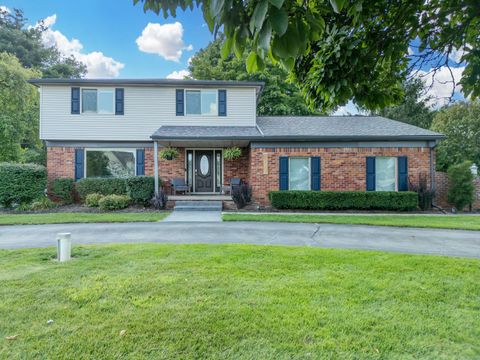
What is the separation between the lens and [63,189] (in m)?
13.3

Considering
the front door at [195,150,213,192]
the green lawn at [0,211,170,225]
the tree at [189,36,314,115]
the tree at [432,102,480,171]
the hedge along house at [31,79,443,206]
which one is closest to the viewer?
the green lawn at [0,211,170,225]

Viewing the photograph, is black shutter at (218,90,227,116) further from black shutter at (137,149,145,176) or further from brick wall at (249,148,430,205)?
black shutter at (137,149,145,176)

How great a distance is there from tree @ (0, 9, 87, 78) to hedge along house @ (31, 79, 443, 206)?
57.9ft

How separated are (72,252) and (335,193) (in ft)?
31.2

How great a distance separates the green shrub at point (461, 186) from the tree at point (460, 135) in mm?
10423

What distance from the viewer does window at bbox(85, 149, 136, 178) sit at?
46.6 ft

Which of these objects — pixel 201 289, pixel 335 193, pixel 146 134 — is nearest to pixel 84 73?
pixel 146 134

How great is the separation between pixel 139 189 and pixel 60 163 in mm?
4700

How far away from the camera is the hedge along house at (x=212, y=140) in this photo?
12.7 metres

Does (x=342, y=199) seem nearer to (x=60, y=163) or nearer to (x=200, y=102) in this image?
(x=200, y=102)

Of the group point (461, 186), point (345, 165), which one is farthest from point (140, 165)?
point (461, 186)

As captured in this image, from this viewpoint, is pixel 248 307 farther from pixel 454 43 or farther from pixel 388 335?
pixel 454 43

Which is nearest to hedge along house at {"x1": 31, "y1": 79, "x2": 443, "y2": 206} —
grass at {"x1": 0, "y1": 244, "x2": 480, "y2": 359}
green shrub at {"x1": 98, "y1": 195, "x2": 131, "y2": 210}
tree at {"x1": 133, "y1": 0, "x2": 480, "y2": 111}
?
green shrub at {"x1": 98, "y1": 195, "x2": 131, "y2": 210}

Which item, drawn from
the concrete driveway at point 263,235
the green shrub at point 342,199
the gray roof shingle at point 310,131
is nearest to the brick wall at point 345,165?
the gray roof shingle at point 310,131
